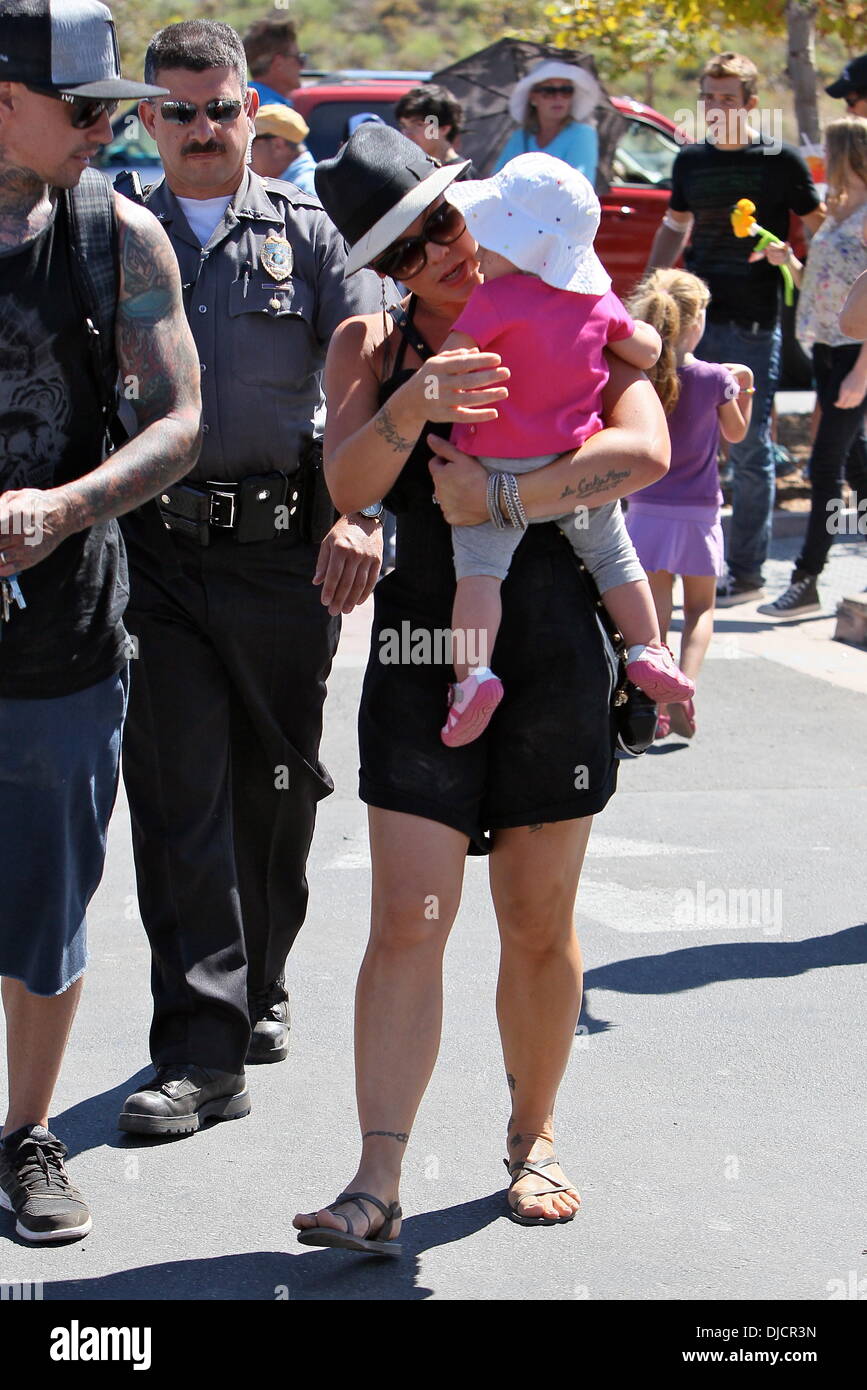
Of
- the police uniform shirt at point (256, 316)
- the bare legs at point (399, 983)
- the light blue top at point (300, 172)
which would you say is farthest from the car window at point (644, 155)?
the bare legs at point (399, 983)

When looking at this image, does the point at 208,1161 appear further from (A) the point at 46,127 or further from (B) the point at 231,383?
(A) the point at 46,127

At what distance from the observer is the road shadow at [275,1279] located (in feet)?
10.5

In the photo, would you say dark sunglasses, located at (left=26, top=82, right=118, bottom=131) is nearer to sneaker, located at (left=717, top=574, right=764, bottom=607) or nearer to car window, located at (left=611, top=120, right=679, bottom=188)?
sneaker, located at (left=717, top=574, right=764, bottom=607)

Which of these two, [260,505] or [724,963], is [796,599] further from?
[260,505]

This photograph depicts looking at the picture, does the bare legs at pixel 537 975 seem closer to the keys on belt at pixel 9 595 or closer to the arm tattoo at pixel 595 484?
the arm tattoo at pixel 595 484

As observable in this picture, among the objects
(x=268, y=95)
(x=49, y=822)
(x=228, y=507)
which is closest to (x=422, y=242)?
(x=228, y=507)

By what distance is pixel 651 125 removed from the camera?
15.2m

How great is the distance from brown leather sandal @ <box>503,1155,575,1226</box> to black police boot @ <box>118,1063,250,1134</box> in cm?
72

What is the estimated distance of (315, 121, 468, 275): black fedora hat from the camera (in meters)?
3.25

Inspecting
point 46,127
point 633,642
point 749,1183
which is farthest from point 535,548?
point 749,1183

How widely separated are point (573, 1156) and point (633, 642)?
1096mm

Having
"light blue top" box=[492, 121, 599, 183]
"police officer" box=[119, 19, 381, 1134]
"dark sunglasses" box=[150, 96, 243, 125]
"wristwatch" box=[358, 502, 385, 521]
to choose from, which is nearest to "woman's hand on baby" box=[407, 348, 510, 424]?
"wristwatch" box=[358, 502, 385, 521]

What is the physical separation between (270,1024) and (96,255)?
Result: 1.94 metres

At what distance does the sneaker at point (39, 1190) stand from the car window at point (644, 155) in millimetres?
12508
